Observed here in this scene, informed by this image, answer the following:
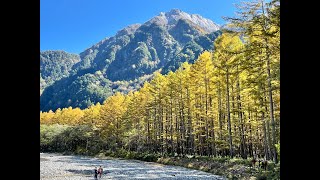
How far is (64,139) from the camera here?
73688mm

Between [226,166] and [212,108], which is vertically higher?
[212,108]

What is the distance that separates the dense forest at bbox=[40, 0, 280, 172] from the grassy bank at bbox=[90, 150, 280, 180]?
1156 millimetres

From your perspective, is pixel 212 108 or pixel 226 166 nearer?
pixel 226 166

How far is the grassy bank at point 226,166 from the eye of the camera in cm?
1757

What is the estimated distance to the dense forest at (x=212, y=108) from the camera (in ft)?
54.3

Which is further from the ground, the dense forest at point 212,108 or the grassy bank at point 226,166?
the dense forest at point 212,108

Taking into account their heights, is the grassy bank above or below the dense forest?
below

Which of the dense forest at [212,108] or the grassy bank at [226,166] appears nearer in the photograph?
the dense forest at [212,108]

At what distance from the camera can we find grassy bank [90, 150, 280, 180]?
17.6 m

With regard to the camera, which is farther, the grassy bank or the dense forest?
the grassy bank

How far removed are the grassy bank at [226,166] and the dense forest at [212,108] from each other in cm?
116

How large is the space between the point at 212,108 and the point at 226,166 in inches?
414

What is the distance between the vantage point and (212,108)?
35.2m
